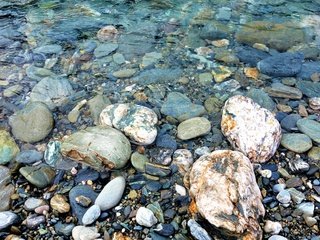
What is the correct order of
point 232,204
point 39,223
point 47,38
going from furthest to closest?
point 47,38
point 39,223
point 232,204

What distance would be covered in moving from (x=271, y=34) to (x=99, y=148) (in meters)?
2.69

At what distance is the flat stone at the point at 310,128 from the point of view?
3.03 meters

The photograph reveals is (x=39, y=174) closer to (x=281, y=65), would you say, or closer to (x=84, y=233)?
(x=84, y=233)

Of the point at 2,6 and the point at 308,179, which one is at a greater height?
the point at 2,6

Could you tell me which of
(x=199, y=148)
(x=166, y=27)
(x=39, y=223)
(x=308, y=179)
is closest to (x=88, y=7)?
(x=166, y=27)

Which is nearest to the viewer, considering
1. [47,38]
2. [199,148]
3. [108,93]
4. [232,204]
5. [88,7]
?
[232,204]

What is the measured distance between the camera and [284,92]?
3.49 m

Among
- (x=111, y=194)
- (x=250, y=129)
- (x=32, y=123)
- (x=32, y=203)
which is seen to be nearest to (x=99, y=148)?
(x=111, y=194)

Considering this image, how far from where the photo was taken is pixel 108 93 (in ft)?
11.8

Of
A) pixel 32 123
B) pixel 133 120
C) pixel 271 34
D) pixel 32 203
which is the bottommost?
pixel 32 203

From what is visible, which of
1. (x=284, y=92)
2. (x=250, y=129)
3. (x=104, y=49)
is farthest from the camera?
(x=104, y=49)

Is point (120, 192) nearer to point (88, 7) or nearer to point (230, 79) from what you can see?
point (230, 79)

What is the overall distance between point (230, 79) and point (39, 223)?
90.4 inches

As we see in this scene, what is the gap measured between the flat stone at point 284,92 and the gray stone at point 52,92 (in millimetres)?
1981
